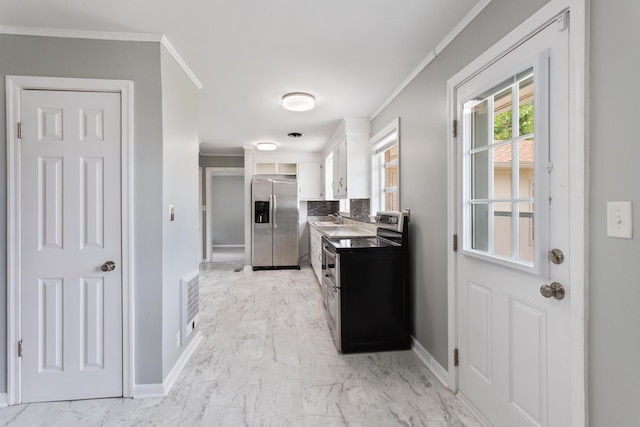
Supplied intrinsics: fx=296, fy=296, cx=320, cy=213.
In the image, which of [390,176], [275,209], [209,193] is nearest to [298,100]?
[390,176]

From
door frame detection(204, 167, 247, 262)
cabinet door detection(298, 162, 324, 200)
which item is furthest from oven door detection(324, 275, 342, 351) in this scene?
door frame detection(204, 167, 247, 262)

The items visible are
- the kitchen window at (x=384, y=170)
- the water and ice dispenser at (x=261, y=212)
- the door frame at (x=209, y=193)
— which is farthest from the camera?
the door frame at (x=209, y=193)

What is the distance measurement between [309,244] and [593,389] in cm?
540

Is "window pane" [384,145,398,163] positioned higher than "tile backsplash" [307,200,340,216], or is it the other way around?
"window pane" [384,145,398,163]

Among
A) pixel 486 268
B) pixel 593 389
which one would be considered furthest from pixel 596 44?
pixel 593 389

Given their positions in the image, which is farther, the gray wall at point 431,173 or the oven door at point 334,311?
the oven door at point 334,311

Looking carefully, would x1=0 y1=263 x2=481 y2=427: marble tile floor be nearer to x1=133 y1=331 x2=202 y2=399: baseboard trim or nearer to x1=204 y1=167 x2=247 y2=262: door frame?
x1=133 y1=331 x2=202 y2=399: baseboard trim

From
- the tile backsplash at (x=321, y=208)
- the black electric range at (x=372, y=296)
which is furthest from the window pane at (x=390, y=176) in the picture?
the tile backsplash at (x=321, y=208)

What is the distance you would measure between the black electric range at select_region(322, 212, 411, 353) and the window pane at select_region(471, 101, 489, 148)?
39.0 inches

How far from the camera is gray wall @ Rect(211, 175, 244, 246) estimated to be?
7.96 meters

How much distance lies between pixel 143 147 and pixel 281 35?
1.17m

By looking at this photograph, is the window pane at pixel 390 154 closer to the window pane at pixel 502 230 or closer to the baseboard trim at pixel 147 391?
the window pane at pixel 502 230

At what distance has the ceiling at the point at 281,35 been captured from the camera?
66.1 inches

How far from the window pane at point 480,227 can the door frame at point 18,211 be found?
2173 millimetres
